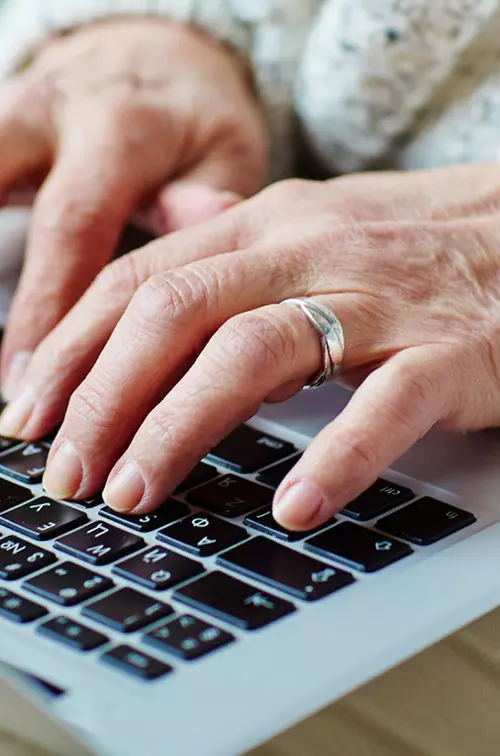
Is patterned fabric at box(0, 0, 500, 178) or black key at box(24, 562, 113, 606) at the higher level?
patterned fabric at box(0, 0, 500, 178)

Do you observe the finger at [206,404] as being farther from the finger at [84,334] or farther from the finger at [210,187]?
the finger at [210,187]

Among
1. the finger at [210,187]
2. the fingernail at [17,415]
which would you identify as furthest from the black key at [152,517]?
the finger at [210,187]

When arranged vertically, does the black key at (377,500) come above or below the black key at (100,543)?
above

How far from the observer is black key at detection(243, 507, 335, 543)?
396 millimetres

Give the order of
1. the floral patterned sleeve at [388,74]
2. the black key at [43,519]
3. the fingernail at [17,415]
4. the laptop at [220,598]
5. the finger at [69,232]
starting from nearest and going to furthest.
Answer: the laptop at [220,598] < the black key at [43,519] < the fingernail at [17,415] < the finger at [69,232] < the floral patterned sleeve at [388,74]

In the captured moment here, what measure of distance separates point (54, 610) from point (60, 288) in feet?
1.07

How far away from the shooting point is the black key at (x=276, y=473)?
1.48ft

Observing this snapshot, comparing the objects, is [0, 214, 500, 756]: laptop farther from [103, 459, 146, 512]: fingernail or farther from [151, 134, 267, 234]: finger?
[151, 134, 267, 234]: finger

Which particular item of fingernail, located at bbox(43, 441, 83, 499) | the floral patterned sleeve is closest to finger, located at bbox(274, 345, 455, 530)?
fingernail, located at bbox(43, 441, 83, 499)

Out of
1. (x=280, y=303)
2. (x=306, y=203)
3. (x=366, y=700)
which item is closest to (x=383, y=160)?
(x=306, y=203)

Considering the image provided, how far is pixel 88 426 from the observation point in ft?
1.52

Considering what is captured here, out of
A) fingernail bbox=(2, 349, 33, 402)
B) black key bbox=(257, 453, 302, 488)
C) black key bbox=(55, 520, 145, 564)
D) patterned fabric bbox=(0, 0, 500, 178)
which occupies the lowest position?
fingernail bbox=(2, 349, 33, 402)

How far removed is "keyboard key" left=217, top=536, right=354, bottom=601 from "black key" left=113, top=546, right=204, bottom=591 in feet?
0.05

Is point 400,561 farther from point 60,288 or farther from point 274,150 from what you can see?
point 274,150
